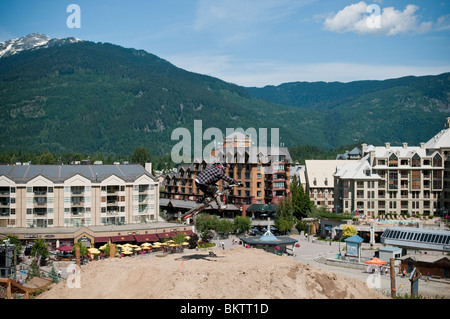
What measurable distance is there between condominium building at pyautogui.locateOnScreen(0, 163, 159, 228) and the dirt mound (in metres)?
38.3

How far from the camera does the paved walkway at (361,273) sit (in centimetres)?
4847

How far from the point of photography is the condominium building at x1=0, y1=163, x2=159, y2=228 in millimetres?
73938

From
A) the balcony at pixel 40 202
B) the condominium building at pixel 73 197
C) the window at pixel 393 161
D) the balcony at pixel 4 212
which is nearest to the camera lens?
the balcony at pixel 4 212

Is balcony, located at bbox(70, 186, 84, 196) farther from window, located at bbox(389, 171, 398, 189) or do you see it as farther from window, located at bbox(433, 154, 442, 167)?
window, located at bbox(433, 154, 442, 167)

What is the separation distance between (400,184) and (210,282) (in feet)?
204

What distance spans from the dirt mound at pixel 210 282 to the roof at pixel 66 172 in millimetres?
40330

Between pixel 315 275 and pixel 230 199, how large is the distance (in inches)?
2637

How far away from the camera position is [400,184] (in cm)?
8831

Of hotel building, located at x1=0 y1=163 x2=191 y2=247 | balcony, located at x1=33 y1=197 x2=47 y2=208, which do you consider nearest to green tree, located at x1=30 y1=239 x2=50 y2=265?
hotel building, located at x1=0 y1=163 x2=191 y2=247

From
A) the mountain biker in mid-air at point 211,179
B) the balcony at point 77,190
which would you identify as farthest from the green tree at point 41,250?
the mountain biker in mid-air at point 211,179

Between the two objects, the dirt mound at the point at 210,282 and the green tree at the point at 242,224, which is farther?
the green tree at the point at 242,224

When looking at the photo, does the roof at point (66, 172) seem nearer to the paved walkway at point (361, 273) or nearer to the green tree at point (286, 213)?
the paved walkway at point (361, 273)
